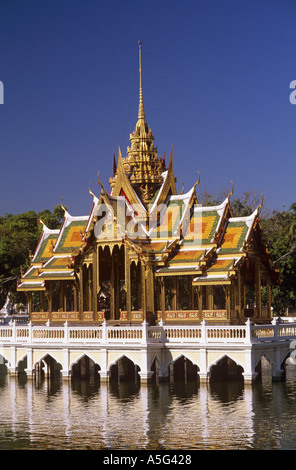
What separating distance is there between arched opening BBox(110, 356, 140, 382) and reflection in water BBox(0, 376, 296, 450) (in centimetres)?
136

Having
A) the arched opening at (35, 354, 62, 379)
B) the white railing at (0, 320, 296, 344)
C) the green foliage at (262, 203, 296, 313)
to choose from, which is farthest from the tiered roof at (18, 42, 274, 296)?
the green foliage at (262, 203, 296, 313)

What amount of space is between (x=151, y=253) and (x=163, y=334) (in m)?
4.19

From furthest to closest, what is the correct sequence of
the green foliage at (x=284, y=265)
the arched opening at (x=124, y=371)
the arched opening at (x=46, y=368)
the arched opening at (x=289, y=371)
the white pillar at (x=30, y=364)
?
1. the green foliage at (x=284, y=265)
2. the arched opening at (x=46, y=368)
3. the arched opening at (x=124, y=371)
4. the white pillar at (x=30, y=364)
5. the arched opening at (x=289, y=371)

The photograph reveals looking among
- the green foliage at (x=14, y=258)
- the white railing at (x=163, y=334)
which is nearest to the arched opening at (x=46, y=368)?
the white railing at (x=163, y=334)

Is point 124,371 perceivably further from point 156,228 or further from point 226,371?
point 156,228

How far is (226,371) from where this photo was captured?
34625 mm

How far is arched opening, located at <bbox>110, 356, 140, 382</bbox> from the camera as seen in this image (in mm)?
34750

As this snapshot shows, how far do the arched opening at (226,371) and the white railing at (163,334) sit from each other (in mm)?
2292

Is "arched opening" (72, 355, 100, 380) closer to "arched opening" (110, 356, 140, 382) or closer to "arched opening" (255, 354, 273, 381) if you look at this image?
"arched opening" (110, 356, 140, 382)

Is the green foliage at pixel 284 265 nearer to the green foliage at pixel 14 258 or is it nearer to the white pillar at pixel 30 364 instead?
the green foliage at pixel 14 258

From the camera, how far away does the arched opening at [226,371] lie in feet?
111

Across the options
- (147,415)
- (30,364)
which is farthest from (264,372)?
(147,415)

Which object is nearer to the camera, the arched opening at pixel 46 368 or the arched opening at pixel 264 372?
the arched opening at pixel 264 372

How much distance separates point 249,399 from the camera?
27922 millimetres
